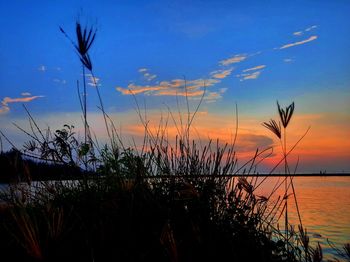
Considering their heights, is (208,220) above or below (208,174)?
below

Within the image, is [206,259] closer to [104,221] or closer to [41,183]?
[104,221]

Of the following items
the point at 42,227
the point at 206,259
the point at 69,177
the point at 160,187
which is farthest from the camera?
the point at 69,177

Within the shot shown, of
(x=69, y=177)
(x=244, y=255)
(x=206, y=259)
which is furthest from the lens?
(x=69, y=177)

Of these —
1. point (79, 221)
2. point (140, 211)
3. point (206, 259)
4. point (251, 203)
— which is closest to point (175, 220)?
point (140, 211)

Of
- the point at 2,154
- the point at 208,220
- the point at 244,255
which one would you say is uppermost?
the point at 2,154

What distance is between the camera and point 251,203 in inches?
242

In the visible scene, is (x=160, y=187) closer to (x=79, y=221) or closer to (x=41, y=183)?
(x=79, y=221)

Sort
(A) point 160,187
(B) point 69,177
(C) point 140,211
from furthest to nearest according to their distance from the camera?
(B) point 69,177 < (A) point 160,187 < (C) point 140,211

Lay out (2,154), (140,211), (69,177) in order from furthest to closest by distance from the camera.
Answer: (69,177) < (2,154) < (140,211)

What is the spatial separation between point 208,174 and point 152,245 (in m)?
2.04

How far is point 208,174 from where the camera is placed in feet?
20.0

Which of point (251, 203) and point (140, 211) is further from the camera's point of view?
point (251, 203)

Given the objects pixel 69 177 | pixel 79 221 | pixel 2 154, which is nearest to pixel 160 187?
pixel 79 221

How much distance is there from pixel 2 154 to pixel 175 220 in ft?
12.2
